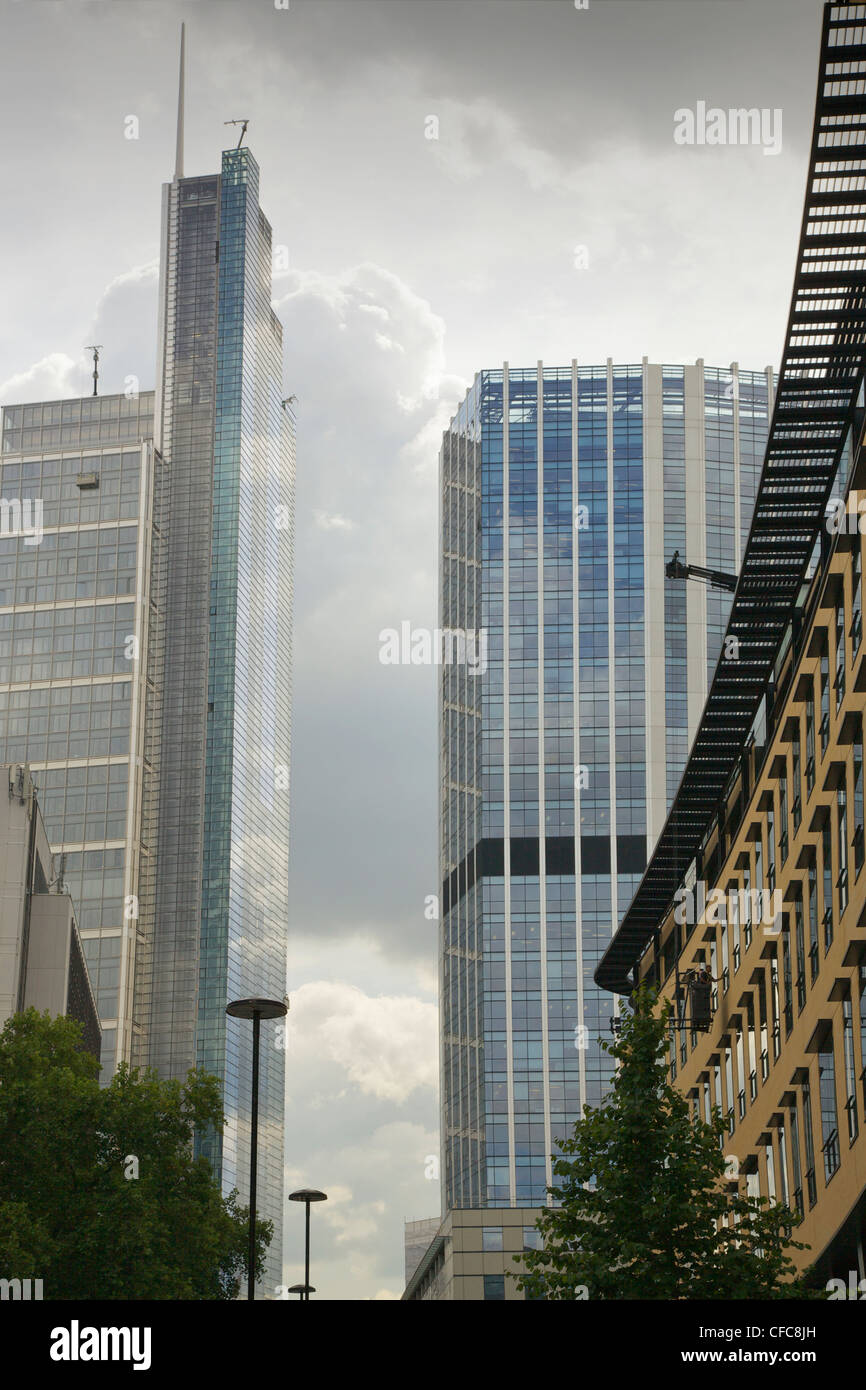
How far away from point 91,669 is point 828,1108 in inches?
5629

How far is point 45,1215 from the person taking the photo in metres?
46.4

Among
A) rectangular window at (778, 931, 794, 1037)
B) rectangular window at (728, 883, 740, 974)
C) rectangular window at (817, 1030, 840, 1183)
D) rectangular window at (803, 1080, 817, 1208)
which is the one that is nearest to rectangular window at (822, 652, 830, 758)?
rectangular window at (778, 931, 794, 1037)

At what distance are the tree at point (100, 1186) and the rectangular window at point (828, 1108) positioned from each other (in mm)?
16924

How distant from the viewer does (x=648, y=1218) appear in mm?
30422

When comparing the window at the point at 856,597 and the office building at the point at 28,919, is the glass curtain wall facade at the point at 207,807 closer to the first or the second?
the office building at the point at 28,919

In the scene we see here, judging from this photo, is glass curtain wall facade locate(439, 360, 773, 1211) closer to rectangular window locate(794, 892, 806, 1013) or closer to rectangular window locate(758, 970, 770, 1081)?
rectangular window locate(758, 970, 770, 1081)

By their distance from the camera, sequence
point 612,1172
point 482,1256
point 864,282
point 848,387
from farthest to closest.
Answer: point 482,1256
point 848,387
point 864,282
point 612,1172

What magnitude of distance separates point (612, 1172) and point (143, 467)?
511 feet

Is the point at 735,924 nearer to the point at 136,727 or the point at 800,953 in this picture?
the point at 800,953

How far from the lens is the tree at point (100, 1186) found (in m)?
45.5

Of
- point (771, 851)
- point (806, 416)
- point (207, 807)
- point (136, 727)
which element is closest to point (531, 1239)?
point (207, 807)

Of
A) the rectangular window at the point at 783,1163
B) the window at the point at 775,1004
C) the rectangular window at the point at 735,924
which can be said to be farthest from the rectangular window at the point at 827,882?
the rectangular window at the point at 735,924
